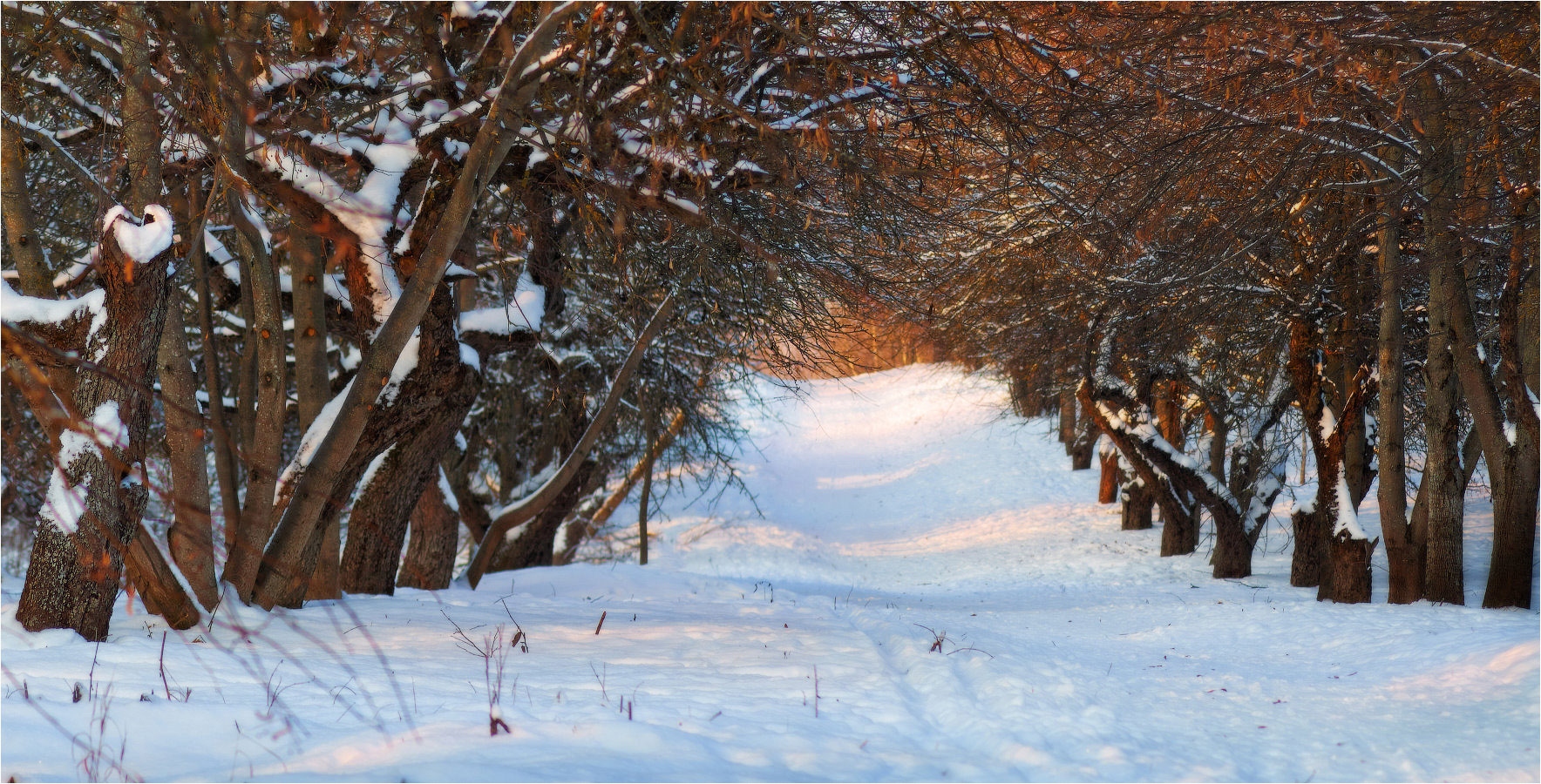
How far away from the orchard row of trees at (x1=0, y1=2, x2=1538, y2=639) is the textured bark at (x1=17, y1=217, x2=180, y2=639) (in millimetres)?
19

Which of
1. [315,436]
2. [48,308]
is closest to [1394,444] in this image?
[315,436]

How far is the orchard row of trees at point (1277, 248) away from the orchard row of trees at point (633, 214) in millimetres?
60

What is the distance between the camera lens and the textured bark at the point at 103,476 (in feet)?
16.3

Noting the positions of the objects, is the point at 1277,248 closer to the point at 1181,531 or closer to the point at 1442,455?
the point at 1442,455

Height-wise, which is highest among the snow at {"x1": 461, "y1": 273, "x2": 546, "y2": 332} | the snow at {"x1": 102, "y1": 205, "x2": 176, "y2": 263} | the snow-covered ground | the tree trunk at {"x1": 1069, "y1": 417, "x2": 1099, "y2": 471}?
the tree trunk at {"x1": 1069, "y1": 417, "x2": 1099, "y2": 471}

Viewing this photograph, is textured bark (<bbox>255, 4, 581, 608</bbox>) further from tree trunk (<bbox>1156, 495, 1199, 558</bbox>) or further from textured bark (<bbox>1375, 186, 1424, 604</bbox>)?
tree trunk (<bbox>1156, 495, 1199, 558</bbox>)

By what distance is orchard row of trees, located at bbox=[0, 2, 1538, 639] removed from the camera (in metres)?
5.04

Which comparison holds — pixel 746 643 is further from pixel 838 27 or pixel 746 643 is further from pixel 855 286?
pixel 838 27

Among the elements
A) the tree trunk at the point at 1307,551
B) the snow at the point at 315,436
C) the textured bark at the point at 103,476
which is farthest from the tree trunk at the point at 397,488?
the tree trunk at the point at 1307,551

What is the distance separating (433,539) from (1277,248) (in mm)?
9834

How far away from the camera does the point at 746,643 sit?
633cm

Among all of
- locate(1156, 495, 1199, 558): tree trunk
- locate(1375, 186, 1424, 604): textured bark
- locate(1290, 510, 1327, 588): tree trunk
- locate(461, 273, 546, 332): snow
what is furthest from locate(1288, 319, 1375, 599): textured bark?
locate(461, 273, 546, 332): snow

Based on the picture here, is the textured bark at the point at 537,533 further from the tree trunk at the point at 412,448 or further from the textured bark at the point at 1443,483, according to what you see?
the textured bark at the point at 1443,483

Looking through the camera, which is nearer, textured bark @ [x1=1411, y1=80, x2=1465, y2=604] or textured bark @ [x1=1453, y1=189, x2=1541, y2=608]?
textured bark @ [x1=1453, y1=189, x2=1541, y2=608]
